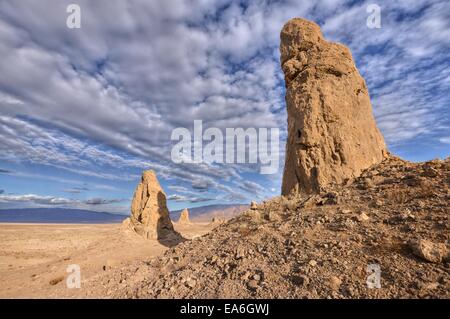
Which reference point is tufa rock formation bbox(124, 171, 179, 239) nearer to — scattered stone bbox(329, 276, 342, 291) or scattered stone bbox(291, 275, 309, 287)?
scattered stone bbox(291, 275, 309, 287)

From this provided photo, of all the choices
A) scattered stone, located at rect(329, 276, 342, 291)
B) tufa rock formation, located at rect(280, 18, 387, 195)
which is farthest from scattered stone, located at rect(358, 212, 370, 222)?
tufa rock formation, located at rect(280, 18, 387, 195)

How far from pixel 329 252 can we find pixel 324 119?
6793 mm

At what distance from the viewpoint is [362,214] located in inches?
270

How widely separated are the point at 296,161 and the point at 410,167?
400 centimetres

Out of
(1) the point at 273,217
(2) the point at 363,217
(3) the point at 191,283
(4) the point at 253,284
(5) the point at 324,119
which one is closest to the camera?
(4) the point at 253,284

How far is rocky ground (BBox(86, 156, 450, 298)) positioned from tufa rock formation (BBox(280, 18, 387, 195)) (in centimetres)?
139

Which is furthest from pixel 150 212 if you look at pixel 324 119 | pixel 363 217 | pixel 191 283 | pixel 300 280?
pixel 300 280

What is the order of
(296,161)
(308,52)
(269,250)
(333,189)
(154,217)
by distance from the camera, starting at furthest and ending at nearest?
(154,217)
(308,52)
(296,161)
(333,189)
(269,250)

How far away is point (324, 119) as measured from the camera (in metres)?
11.1

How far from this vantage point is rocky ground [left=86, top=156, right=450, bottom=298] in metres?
4.76

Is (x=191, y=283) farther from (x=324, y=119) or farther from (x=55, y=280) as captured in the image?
(x=324, y=119)

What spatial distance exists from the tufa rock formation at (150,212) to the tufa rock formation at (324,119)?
1260 centimetres
